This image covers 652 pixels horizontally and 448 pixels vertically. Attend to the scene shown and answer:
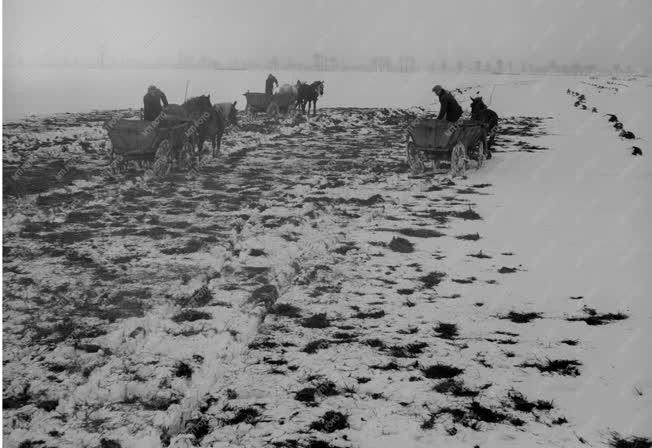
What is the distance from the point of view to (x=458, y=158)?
9.95 m

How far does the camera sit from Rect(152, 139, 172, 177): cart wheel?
908cm

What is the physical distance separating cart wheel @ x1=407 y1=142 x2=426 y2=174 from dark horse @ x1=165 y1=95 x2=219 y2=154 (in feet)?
14.4

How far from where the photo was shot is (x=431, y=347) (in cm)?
379

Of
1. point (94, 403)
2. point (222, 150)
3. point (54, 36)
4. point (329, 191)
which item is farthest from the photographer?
point (222, 150)

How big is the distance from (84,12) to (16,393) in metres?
4.64

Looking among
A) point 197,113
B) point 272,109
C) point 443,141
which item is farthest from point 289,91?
point 443,141

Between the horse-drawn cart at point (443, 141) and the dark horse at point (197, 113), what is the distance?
440 centimetres

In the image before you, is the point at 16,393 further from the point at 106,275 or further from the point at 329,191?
the point at 329,191

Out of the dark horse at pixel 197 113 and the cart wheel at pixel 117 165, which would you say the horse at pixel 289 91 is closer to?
the dark horse at pixel 197 113

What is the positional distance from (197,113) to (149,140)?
7.53 feet

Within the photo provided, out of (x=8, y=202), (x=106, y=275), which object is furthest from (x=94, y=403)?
(x=8, y=202)

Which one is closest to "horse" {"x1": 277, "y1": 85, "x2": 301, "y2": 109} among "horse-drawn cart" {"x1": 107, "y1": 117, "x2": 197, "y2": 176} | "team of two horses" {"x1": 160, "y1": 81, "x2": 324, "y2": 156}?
"team of two horses" {"x1": 160, "y1": 81, "x2": 324, "y2": 156}

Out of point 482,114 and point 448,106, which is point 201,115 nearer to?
point 448,106

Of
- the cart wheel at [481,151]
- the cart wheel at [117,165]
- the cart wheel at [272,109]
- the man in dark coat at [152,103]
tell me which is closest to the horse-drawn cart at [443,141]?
the cart wheel at [481,151]
